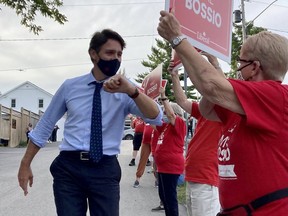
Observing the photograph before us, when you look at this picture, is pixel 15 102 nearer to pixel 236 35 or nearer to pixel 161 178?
pixel 236 35

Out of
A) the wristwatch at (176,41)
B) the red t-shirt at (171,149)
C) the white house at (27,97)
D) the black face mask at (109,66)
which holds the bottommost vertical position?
the white house at (27,97)

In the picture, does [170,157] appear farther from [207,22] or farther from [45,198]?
[207,22]

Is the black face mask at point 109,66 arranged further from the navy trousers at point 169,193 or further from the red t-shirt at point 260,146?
the navy trousers at point 169,193

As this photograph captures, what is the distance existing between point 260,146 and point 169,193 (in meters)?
4.02

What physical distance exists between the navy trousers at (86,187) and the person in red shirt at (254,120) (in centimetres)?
114

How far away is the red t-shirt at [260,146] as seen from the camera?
228 cm

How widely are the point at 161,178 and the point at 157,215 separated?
1591 millimetres

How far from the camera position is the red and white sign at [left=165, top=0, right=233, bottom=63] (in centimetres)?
254

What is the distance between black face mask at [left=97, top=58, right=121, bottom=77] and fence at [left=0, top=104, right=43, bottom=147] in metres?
28.1

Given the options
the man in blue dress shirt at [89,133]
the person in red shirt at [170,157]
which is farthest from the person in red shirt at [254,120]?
the person in red shirt at [170,157]

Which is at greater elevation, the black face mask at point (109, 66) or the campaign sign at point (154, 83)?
the black face mask at point (109, 66)

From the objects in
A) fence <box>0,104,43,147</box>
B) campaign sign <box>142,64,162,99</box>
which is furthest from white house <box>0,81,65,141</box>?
campaign sign <box>142,64,162,99</box>

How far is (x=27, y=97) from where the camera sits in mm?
71750

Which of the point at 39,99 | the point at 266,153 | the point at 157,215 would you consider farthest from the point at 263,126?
the point at 39,99
